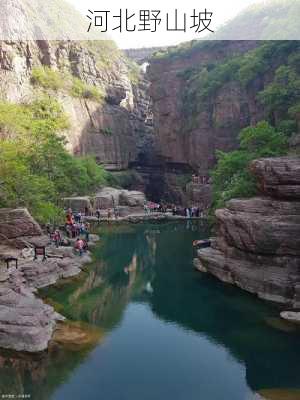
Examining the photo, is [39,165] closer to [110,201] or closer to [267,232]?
[110,201]

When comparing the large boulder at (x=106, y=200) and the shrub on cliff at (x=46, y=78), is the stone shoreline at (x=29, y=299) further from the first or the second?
the shrub on cliff at (x=46, y=78)

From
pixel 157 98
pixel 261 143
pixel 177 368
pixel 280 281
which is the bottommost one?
pixel 177 368

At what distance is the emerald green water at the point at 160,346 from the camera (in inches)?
501

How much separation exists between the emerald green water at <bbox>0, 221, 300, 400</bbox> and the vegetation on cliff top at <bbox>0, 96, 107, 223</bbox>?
5797mm

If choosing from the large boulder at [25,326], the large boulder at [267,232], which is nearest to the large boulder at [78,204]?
the large boulder at [267,232]

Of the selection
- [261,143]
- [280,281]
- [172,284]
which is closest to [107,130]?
[261,143]

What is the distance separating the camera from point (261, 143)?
2856 cm

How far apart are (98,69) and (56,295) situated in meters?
48.7

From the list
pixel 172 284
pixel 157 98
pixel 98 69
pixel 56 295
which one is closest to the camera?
pixel 56 295

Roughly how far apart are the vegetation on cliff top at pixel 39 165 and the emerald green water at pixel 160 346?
→ 5797 millimetres

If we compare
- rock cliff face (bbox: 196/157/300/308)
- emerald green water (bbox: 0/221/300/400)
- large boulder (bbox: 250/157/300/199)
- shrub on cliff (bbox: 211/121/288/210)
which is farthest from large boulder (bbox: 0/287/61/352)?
shrub on cliff (bbox: 211/121/288/210)

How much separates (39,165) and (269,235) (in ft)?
65.9

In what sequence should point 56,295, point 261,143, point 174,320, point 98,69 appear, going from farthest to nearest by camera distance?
point 98,69
point 261,143
point 56,295
point 174,320

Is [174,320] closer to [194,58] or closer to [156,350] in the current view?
[156,350]
